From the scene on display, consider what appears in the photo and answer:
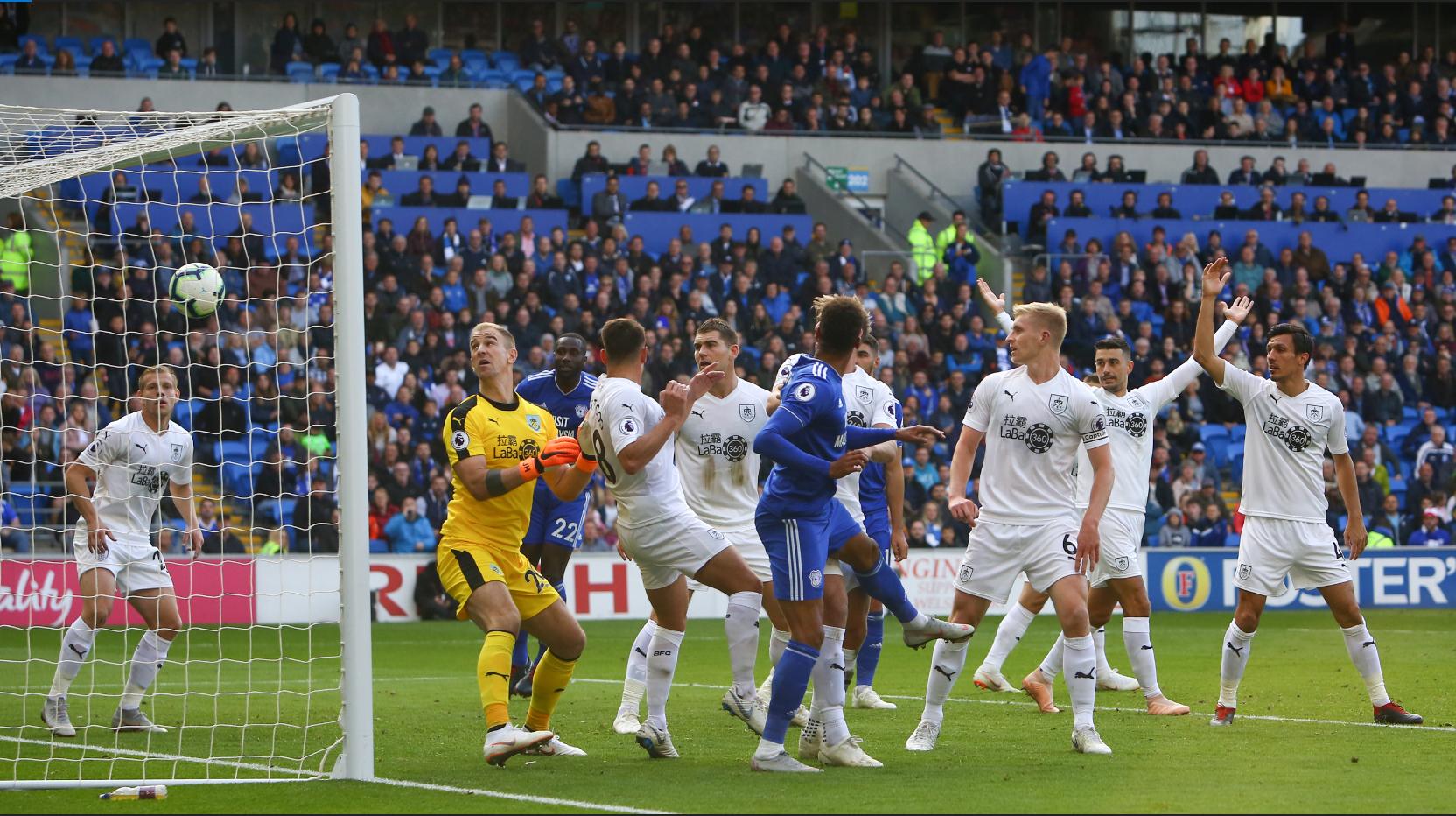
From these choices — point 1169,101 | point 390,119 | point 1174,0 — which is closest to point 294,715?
point 390,119

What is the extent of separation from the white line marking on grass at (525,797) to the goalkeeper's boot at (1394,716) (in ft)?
18.0

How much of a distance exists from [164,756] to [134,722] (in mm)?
1522

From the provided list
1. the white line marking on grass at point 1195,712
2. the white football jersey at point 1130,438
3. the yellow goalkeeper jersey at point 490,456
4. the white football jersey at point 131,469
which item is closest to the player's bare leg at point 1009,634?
the white line marking on grass at point 1195,712

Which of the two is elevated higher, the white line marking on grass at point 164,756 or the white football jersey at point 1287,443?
the white football jersey at point 1287,443

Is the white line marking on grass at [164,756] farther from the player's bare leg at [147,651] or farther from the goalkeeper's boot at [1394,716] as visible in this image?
the goalkeeper's boot at [1394,716]

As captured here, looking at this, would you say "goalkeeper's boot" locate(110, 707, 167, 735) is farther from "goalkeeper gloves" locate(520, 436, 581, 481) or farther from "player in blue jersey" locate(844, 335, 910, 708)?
"player in blue jersey" locate(844, 335, 910, 708)

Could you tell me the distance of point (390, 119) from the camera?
2997cm

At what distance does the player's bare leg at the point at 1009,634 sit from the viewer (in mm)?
11508

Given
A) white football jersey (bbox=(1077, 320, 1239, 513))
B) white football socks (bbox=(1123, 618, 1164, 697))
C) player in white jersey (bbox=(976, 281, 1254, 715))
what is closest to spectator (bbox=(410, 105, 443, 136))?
player in white jersey (bbox=(976, 281, 1254, 715))

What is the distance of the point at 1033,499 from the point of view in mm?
9039

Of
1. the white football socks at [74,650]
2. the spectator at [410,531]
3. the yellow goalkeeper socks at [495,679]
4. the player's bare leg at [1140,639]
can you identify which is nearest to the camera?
the yellow goalkeeper socks at [495,679]

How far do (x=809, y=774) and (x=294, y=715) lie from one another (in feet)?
15.9

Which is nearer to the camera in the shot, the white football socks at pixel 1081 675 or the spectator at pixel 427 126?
the white football socks at pixel 1081 675

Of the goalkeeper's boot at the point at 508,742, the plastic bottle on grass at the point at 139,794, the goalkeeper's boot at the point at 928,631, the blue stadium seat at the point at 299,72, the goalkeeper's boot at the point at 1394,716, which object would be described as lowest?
the goalkeeper's boot at the point at 1394,716
